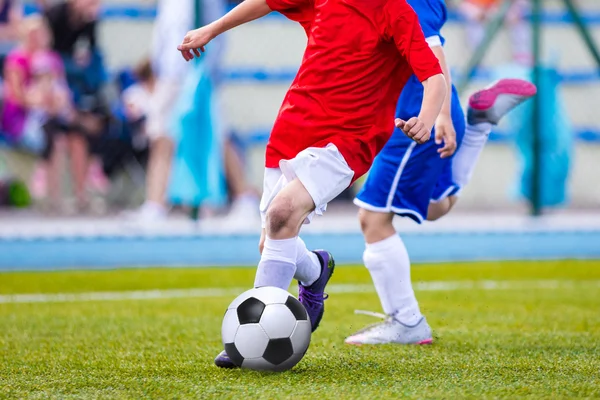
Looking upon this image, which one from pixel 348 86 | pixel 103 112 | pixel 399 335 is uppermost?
pixel 348 86

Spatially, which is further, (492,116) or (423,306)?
(423,306)

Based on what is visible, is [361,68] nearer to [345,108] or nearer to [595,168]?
[345,108]

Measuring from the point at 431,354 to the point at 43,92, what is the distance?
20.2 ft

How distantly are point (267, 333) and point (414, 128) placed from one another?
32.5 inches

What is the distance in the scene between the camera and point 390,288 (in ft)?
14.2

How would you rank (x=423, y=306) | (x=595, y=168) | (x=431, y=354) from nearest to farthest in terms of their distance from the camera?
(x=431, y=354)
(x=423, y=306)
(x=595, y=168)

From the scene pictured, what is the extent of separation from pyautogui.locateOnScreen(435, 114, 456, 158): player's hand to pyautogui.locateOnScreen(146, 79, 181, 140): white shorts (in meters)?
4.58

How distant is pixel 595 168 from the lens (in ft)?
33.2

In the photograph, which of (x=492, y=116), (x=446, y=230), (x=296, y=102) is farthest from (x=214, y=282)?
(x=296, y=102)

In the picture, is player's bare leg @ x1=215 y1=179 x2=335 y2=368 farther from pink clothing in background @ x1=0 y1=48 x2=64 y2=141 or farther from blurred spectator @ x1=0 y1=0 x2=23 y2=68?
blurred spectator @ x1=0 y1=0 x2=23 y2=68

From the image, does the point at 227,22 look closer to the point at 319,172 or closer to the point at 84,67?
the point at 319,172

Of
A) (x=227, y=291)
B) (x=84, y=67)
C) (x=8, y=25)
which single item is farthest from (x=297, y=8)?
(x=8, y=25)

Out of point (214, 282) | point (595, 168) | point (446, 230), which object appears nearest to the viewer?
point (214, 282)

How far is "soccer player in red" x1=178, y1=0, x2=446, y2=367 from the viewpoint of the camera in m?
3.57
